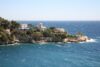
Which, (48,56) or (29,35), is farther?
(29,35)

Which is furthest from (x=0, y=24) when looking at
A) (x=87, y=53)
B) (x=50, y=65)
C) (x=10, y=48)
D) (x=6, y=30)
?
(x=50, y=65)

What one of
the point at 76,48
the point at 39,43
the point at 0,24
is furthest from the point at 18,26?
the point at 76,48

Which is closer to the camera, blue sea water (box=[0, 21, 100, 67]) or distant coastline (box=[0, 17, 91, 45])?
blue sea water (box=[0, 21, 100, 67])

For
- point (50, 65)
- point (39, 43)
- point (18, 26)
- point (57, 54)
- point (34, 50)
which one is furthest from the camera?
point (18, 26)

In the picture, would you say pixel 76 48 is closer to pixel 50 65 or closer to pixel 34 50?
pixel 34 50

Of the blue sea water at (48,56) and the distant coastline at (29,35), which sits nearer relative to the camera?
the blue sea water at (48,56)

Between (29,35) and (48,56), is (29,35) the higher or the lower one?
the higher one

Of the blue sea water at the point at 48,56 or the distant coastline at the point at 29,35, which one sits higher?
the distant coastline at the point at 29,35

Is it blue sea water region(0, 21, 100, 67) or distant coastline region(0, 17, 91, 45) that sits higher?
distant coastline region(0, 17, 91, 45)

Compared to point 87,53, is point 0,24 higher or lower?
Answer: higher

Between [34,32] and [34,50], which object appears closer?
[34,50]

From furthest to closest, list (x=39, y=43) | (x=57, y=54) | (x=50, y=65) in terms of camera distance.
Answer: (x=39, y=43), (x=57, y=54), (x=50, y=65)
